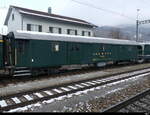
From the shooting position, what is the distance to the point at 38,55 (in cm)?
1247

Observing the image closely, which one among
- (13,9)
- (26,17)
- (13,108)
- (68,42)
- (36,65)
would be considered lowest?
(13,108)

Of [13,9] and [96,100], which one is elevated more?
[13,9]

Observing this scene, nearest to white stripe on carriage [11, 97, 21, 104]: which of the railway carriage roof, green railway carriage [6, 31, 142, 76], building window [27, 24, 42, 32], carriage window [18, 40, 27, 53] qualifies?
green railway carriage [6, 31, 142, 76]

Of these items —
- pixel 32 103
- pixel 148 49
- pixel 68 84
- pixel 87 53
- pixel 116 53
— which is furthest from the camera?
pixel 148 49

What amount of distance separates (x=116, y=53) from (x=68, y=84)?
10503 mm

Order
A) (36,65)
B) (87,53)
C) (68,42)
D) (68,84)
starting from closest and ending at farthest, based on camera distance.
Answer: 1. (68,84)
2. (36,65)
3. (68,42)
4. (87,53)

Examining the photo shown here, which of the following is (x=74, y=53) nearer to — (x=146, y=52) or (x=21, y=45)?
(x=21, y=45)

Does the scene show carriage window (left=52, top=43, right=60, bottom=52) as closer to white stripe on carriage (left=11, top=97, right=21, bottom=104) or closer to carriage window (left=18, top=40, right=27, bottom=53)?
carriage window (left=18, top=40, right=27, bottom=53)

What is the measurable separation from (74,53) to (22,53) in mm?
4681

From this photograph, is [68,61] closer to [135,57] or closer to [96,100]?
[96,100]

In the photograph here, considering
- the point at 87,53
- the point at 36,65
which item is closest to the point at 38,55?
the point at 36,65

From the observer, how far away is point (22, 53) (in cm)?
1166

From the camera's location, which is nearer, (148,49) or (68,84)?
(68,84)

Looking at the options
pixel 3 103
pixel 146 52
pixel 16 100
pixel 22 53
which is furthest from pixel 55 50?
pixel 146 52
